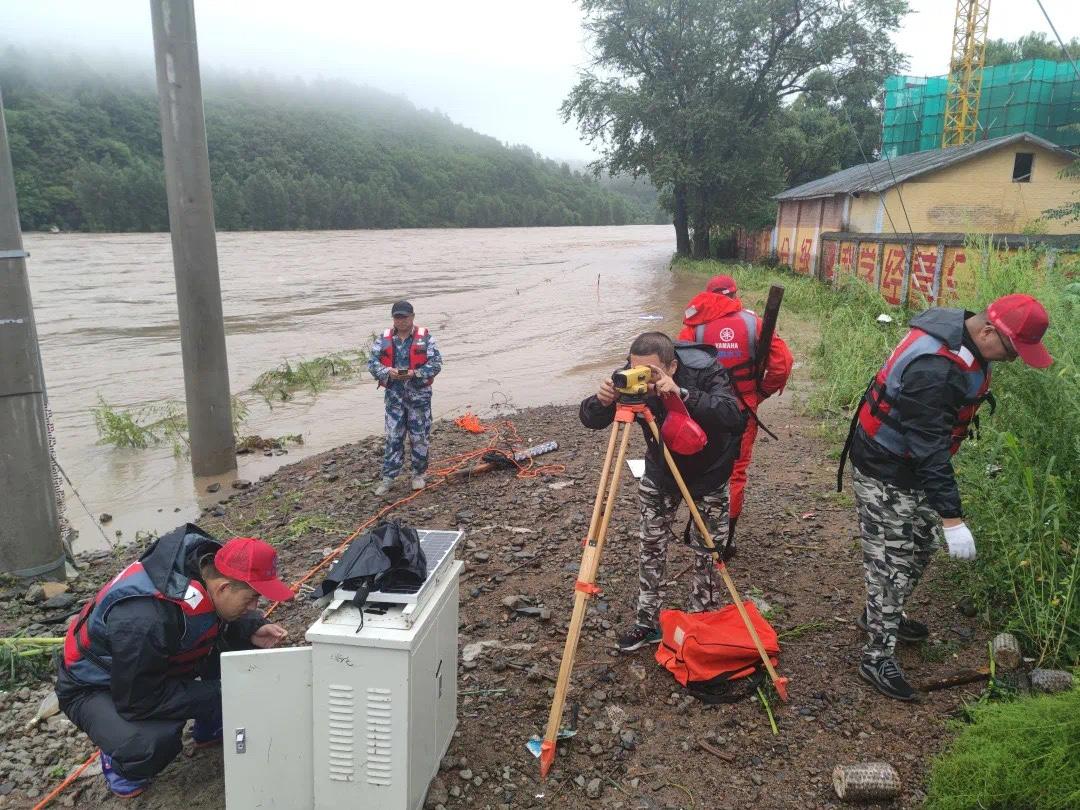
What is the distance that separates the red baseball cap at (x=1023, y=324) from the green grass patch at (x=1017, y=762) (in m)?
1.27

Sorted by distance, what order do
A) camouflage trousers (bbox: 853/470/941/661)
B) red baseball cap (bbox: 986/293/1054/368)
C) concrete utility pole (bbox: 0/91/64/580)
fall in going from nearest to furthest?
red baseball cap (bbox: 986/293/1054/368), camouflage trousers (bbox: 853/470/941/661), concrete utility pole (bbox: 0/91/64/580)

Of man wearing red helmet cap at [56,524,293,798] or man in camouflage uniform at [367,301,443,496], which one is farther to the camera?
man in camouflage uniform at [367,301,443,496]

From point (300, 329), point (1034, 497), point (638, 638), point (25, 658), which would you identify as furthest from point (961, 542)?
point (300, 329)

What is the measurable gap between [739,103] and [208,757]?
37871 mm

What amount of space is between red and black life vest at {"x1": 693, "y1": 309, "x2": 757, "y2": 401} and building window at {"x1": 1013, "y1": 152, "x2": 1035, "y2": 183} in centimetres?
2646

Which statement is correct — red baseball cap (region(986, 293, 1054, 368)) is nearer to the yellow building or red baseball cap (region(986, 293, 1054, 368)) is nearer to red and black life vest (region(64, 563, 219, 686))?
red and black life vest (region(64, 563, 219, 686))

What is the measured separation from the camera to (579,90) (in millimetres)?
37281

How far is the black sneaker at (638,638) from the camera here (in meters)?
3.78

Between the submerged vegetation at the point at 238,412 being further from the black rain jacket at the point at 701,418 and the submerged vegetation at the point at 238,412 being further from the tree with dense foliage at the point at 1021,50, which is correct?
the tree with dense foliage at the point at 1021,50

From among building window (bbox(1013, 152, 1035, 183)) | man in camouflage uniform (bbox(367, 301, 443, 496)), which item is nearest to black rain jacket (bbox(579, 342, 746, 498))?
man in camouflage uniform (bbox(367, 301, 443, 496))

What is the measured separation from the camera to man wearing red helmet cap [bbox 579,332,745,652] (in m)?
3.27

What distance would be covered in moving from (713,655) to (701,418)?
3.62 ft

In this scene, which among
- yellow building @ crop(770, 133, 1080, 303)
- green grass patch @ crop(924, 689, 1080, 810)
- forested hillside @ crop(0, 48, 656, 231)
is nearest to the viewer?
green grass patch @ crop(924, 689, 1080, 810)

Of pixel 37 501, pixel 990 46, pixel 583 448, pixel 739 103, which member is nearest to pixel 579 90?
pixel 739 103
